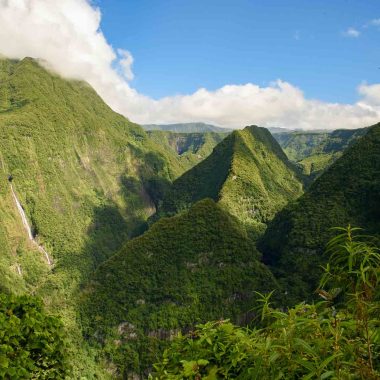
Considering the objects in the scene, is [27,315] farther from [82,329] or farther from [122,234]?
[122,234]

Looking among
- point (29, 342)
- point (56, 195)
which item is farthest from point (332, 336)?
point (56, 195)

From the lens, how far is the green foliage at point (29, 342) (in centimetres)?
1050

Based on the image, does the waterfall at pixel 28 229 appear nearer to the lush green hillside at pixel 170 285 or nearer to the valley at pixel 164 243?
the valley at pixel 164 243

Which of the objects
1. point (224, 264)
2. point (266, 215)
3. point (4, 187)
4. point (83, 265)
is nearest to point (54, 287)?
point (83, 265)

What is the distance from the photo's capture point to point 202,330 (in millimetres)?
5035

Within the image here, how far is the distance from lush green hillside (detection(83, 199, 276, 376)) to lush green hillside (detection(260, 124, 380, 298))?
23.2 ft

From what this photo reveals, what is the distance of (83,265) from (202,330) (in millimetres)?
138492

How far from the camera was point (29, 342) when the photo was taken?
11.8m

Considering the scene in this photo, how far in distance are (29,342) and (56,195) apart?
497 ft

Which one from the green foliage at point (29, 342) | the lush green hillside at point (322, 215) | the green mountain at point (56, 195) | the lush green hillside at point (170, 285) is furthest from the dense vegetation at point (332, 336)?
the green mountain at point (56, 195)

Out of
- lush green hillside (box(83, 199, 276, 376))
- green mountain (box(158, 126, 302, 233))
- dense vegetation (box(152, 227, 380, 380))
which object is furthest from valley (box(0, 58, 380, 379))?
green mountain (box(158, 126, 302, 233))

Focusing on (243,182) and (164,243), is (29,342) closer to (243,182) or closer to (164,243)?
(164,243)

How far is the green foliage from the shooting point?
10.5 meters

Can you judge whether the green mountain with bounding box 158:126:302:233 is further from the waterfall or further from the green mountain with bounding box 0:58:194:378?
the waterfall
